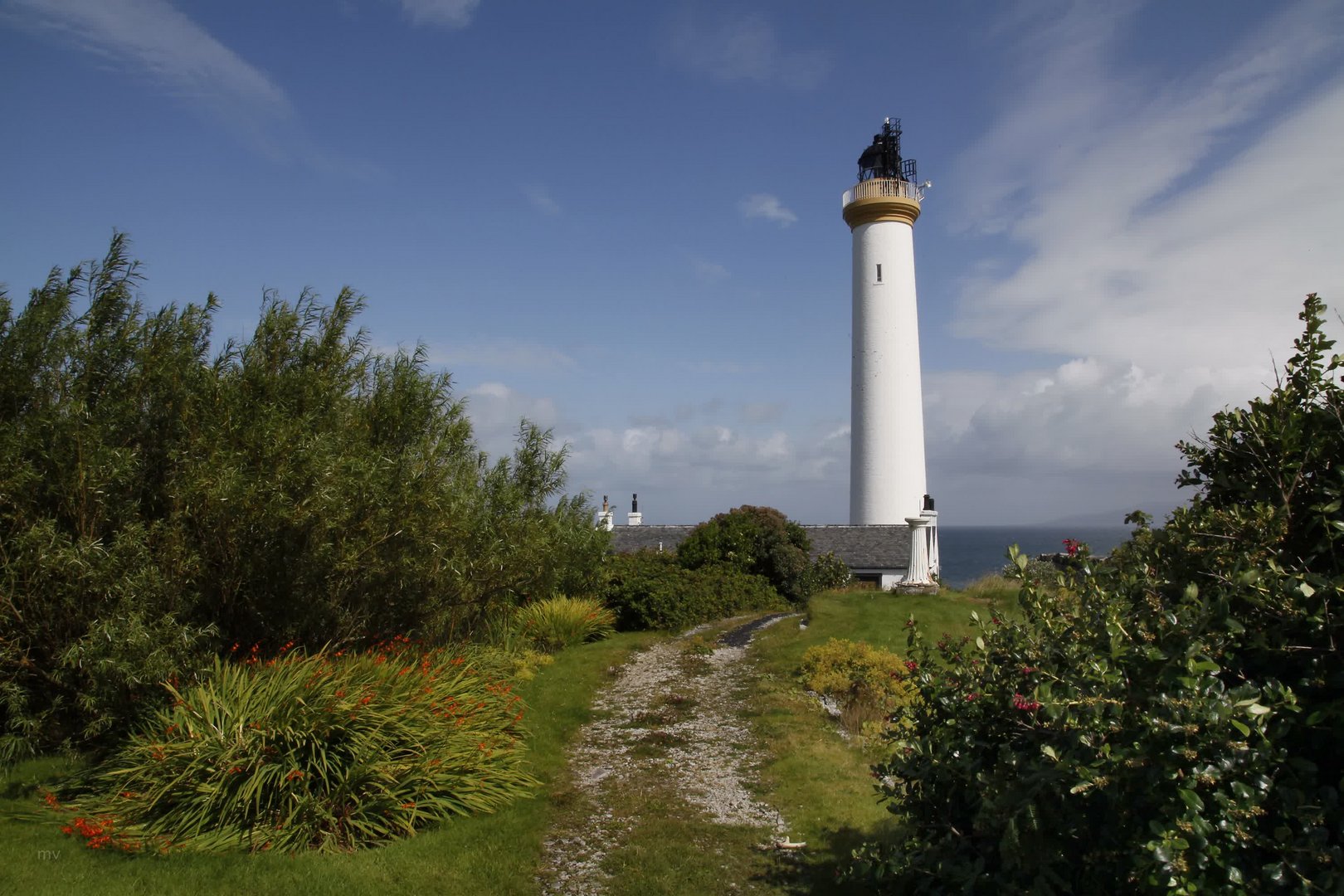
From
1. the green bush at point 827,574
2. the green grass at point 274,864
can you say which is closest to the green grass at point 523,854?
the green grass at point 274,864

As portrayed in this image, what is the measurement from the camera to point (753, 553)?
25781 millimetres

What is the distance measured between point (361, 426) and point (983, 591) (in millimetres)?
18995

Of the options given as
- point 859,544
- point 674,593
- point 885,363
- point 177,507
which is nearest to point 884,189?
point 885,363

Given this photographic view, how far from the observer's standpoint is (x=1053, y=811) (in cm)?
403

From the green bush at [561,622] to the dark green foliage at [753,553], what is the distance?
7469 millimetres

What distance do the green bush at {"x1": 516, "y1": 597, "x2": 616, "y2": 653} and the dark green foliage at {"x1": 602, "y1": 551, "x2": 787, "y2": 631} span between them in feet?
4.78

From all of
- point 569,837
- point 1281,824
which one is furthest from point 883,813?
point 1281,824

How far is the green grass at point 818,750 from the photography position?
7344mm

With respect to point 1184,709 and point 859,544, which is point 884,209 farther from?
point 1184,709

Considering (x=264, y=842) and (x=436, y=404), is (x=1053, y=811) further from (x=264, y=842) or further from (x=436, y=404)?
(x=436, y=404)

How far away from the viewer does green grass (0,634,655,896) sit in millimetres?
6020

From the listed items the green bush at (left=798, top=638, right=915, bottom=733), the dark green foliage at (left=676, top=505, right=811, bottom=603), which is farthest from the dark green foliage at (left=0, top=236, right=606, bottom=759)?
the dark green foliage at (left=676, top=505, right=811, bottom=603)

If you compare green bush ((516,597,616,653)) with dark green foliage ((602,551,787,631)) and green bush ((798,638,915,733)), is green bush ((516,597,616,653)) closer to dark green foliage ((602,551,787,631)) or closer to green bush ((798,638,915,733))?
dark green foliage ((602,551,787,631))

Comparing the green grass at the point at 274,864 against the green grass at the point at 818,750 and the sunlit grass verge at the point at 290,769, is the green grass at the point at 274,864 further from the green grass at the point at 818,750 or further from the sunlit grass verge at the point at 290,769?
the green grass at the point at 818,750
